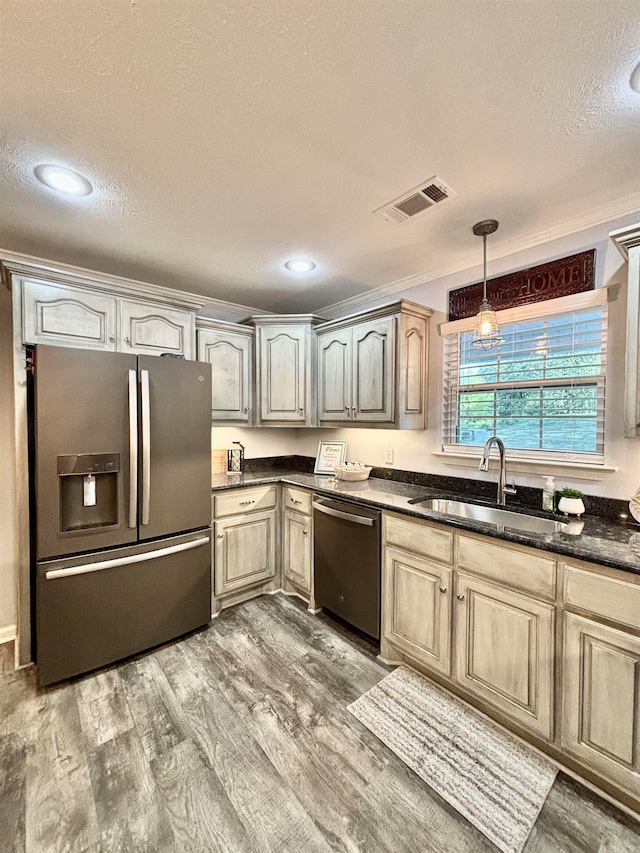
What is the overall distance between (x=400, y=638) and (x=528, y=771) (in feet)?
2.48

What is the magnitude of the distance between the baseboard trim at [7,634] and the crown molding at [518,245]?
3523mm

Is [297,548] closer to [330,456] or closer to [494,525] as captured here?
[330,456]

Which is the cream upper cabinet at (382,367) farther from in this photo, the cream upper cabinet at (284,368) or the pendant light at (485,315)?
the pendant light at (485,315)

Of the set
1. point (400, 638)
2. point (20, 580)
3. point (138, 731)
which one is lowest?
point (138, 731)

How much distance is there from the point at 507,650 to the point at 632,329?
154 cm

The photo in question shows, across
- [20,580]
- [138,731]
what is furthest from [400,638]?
[20,580]

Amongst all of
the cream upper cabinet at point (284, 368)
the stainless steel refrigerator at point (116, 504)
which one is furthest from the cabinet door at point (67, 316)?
the cream upper cabinet at point (284, 368)

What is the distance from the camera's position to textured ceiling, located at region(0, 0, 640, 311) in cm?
100

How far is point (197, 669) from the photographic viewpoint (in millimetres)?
2135

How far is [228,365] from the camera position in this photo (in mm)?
3051

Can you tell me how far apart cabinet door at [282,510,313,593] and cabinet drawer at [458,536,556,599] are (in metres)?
1.27

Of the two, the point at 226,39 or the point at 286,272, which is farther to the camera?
the point at 286,272

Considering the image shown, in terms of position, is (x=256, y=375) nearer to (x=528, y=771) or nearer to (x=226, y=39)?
(x=226, y=39)

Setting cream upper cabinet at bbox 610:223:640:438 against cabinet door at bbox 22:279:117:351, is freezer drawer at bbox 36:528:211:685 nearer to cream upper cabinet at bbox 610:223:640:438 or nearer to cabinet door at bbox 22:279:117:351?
cabinet door at bbox 22:279:117:351
